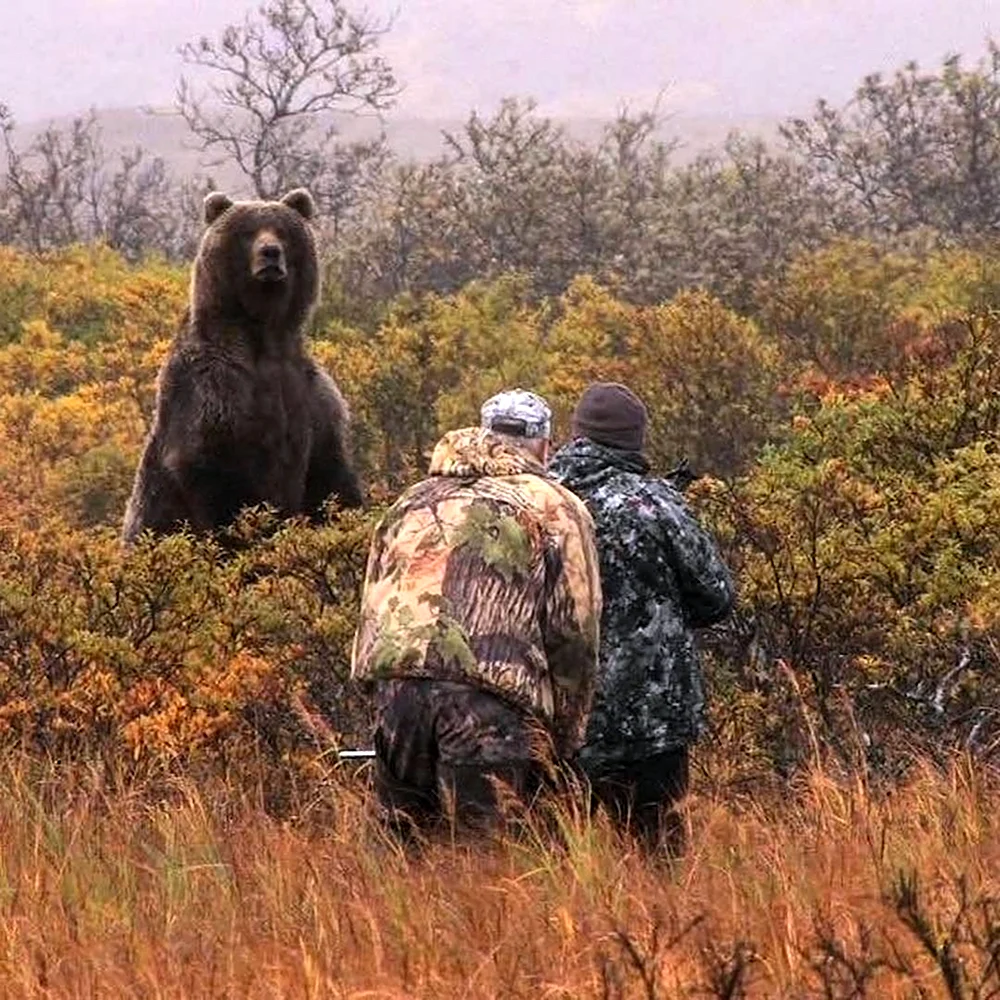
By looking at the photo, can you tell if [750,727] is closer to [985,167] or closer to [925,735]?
[925,735]

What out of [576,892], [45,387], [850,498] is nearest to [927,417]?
[850,498]

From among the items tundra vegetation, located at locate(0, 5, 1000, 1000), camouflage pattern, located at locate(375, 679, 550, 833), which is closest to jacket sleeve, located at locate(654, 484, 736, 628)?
tundra vegetation, located at locate(0, 5, 1000, 1000)

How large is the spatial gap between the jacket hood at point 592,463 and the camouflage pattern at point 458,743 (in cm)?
84

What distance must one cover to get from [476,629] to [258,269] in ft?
17.0

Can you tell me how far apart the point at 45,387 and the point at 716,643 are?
738 inches

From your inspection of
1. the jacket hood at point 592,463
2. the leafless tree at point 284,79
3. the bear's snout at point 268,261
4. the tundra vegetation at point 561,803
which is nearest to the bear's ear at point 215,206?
the bear's snout at point 268,261

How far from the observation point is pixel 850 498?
690 cm

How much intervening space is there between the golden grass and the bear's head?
4.56 meters

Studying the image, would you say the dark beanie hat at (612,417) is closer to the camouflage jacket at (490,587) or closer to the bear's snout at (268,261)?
the camouflage jacket at (490,587)

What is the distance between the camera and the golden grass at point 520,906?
132 inches

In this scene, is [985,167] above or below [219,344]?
above

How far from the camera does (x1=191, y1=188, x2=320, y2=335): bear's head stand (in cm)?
957

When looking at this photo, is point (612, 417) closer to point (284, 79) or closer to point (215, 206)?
point (215, 206)

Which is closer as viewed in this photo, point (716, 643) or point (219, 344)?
point (716, 643)
